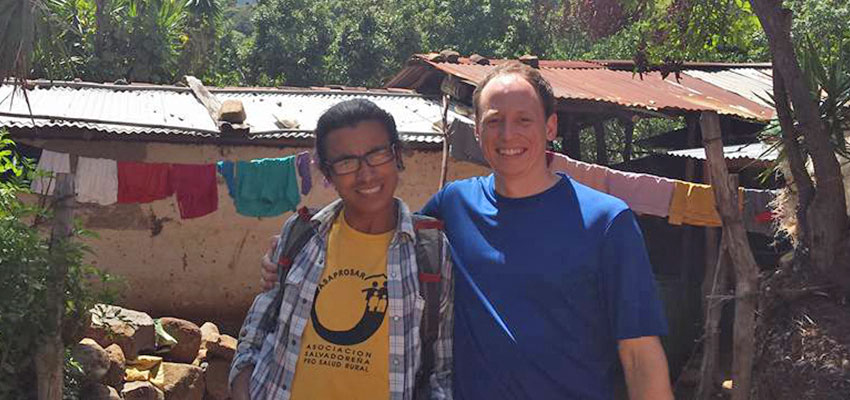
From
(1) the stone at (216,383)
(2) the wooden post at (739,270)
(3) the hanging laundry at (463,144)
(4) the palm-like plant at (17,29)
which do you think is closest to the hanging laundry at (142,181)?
(1) the stone at (216,383)

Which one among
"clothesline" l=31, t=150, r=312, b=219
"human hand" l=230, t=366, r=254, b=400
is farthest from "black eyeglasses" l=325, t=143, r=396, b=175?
"clothesline" l=31, t=150, r=312, b=219

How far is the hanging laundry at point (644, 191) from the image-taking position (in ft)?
26.0

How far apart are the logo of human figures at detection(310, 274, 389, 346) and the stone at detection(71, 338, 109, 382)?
432 cm

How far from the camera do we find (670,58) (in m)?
7.64

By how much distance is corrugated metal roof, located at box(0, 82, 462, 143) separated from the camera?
948 cm

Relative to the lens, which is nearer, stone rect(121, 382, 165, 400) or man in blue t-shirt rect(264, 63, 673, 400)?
man in blue t-shirt rect(264, 63, 673, 400)

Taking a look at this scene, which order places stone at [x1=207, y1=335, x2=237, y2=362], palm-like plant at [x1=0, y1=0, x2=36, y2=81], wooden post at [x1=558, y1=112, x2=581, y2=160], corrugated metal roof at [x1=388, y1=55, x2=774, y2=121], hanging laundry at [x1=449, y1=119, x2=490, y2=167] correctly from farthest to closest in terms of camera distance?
wooden post at [x1=558, y1=112, x2=581, y2=160] → corrugated metal roof at [x1=388, y1=55, x2=774, y2=121] → stone at [x1=207, y1=335, x2=237, y2=362] → hanging laundry at [x1=449, y1=119, x2=490, y2=167] → palm-like plant at [x1=0, y1=0, x2=36, y2=81]

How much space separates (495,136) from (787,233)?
4.82 m

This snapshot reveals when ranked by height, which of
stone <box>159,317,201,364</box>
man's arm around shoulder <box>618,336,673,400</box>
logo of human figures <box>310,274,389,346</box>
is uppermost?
logo of human figures <box>310,274,389,346</box>

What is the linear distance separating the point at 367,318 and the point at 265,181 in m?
7.24

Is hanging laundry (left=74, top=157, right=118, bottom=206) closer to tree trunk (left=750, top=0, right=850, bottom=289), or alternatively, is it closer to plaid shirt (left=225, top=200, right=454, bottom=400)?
tree trunk (left=750, top=0, right=850, bottom=289)

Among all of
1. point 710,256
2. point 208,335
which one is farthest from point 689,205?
point 208,335

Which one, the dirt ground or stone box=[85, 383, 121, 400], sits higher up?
the dirt ground

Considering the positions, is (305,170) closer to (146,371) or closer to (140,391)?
(146,371)
